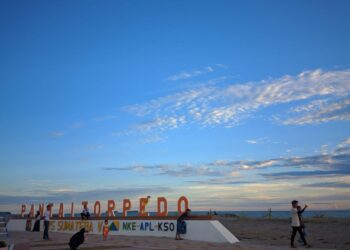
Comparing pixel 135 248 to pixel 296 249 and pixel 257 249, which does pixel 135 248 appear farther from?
pixel 296 249

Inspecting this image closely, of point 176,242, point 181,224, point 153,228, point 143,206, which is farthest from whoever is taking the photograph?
point 143,206

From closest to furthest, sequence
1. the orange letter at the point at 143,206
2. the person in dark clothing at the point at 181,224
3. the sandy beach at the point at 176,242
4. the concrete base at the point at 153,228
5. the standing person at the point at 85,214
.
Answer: the sandy beach at the point at 176,242 → the concrete base at the point at 153,228 → the person in dark clothing at the point at 181,224 → the orange letter at the point at 143,206 → the standing person at the point at 85,214

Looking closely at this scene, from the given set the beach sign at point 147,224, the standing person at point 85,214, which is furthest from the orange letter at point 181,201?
the standing person at point 85,214

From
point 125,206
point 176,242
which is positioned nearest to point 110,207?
point 125,206

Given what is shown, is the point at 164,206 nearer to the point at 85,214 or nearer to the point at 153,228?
the point at 153,228

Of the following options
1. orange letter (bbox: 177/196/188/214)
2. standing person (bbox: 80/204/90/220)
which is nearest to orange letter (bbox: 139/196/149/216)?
orange letter (bbox: 177/196/188/214)

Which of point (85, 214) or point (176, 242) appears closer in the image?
point (176, 242)

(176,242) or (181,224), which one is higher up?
(181,224)

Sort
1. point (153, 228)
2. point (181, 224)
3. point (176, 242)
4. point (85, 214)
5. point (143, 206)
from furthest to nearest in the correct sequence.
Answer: point (85, 214)
point (143, 206)
point (153, 228)
point (181, 224)
point (176, 242)

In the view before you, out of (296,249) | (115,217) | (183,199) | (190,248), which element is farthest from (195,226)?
(115,217)

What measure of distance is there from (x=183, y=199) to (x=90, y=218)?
9530 millimetres

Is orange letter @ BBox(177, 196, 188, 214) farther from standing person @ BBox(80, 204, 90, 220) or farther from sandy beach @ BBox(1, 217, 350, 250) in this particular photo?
standing person @ BBox(80, 204, 90, 220)

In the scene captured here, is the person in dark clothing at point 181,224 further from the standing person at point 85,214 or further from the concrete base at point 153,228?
the standing person at point 85,214

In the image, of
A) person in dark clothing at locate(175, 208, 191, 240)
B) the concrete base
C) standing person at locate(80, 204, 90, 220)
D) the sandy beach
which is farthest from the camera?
standing person at locate(80, 204, 90, 220)
